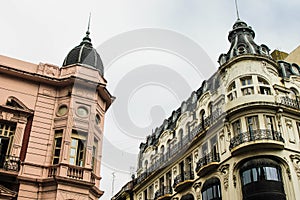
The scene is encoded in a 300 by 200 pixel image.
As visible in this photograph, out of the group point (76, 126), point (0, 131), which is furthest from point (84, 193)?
point (0, 131)

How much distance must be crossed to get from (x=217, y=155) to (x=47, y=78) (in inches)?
597

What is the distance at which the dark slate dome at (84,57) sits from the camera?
2330cm

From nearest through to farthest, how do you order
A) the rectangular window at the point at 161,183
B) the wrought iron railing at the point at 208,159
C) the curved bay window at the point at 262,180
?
the curved bay window at the point at 262,180
the wrought iron railing at the point at 208,159
the rectangular window at the point at 161,183

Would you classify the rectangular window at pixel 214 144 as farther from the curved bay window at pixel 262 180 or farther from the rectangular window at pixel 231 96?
the curved bay window at pixel 262 180

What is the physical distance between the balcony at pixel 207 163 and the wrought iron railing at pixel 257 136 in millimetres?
2314

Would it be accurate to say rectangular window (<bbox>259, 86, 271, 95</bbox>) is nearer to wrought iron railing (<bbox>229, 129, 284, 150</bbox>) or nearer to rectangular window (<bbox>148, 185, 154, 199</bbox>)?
wrought iron railing (<bbox>229, 129, 284, 150</bbox>)

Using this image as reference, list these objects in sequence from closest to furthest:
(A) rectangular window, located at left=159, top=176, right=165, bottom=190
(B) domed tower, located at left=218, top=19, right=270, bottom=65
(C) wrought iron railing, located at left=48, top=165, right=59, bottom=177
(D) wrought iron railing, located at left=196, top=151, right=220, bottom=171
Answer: (C) wrought iron railing, located at left=48, top=165, right=59, bottom=177
(D) wrought iron railing, located at left=196, top=151, right=220, bottom=171
(B) domed tower, located at left=218, top=19, right=270, bottom=65
(A) rectangular window, located at left=159, top=176, right=165, bottom=190

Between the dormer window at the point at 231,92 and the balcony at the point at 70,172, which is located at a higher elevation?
the dormer window at the point at 231,92

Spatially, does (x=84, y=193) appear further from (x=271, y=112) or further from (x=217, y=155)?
(x=271, y=112)

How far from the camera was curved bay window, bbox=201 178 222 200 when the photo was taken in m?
28.9

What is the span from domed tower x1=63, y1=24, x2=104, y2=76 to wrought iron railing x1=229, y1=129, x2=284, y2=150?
11371 mm

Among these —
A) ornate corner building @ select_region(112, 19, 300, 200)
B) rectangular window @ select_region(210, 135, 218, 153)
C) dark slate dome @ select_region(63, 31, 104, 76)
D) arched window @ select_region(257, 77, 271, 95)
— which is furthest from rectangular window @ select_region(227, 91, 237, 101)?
dark slate dome @ select_region(63, 31, 104, 76)

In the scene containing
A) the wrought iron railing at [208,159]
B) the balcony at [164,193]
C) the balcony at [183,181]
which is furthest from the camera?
the balcony at [164,193]

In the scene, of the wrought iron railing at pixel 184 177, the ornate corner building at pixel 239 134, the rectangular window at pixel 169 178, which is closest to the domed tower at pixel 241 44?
the ornate corner building at pixel 239 134
